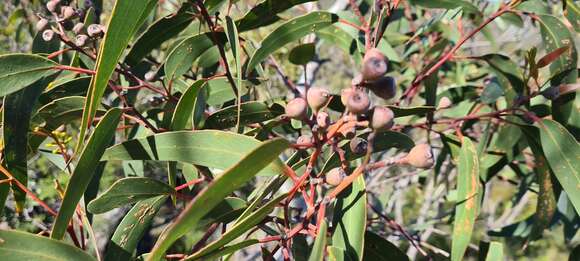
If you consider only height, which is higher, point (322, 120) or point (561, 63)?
point (322, 120)

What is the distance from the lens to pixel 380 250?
1.19 m

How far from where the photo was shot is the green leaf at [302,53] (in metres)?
1.39

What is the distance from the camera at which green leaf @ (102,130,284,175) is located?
3.17 feet

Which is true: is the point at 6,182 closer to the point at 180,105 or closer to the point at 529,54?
the point at 180,105

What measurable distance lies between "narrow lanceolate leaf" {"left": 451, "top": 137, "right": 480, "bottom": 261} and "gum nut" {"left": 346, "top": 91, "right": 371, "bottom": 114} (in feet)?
1.68

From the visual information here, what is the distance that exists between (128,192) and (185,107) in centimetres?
18

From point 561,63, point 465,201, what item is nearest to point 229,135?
point 465,201

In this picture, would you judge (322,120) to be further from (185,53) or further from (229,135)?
(185,53)

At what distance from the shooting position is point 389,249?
1183 millimetres

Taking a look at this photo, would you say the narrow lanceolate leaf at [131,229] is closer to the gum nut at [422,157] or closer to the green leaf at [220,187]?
the green leaf at [220,187]

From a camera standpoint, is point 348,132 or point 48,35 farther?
point 48,35

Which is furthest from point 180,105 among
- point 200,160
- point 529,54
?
point 529,54

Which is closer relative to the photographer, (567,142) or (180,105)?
(180,105)

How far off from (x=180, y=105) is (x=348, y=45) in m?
0.65
